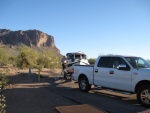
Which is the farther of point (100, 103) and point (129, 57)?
point (129, 57)

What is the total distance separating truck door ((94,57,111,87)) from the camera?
12.3 metres

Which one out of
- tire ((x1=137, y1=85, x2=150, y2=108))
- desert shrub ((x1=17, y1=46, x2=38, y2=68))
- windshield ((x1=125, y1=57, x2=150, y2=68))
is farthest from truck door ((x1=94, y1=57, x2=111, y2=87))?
desert shrub ((x1=17, y1=46, x2=38, y2=68))

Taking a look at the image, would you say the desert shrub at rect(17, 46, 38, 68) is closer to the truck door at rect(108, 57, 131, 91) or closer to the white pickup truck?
A: the white pickup truck

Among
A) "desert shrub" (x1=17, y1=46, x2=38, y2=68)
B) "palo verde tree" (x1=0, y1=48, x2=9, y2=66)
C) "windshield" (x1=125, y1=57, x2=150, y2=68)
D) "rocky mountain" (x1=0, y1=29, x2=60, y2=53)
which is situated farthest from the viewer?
"rocky mountain" (x1=0, y1=29, x2=60, y2=53)

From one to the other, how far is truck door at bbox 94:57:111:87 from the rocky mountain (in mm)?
91982

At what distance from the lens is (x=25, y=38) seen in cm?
11862

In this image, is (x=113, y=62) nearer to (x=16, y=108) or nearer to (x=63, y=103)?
(x=63, y=103)

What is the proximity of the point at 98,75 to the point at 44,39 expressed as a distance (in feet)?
407

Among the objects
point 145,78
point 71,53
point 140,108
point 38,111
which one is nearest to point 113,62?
point 145,78

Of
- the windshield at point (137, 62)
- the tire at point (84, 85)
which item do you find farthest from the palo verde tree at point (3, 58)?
the windshield at point (137, 62)

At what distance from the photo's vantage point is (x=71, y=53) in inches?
998

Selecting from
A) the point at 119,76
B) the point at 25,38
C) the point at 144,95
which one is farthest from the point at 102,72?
the point at 25,38

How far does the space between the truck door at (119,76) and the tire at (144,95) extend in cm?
83

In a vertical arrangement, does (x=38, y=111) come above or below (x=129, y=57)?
below
